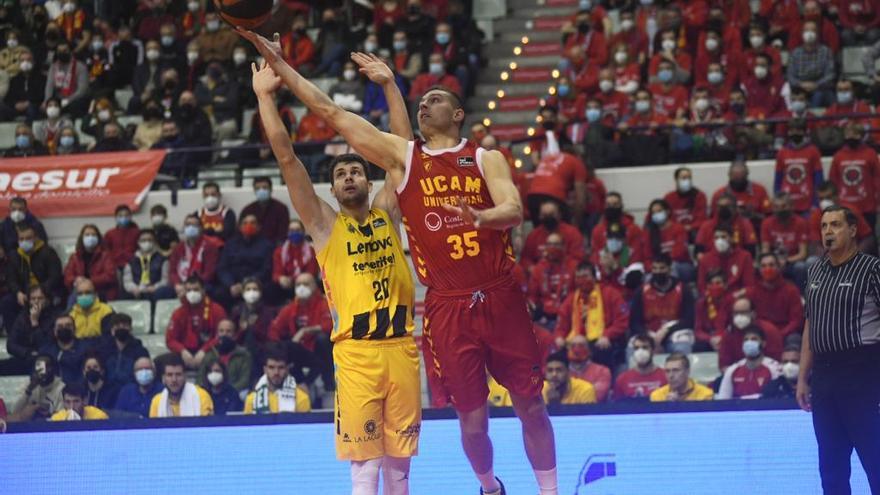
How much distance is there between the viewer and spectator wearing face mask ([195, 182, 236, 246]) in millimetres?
16781

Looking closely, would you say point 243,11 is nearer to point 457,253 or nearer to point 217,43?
point 457,253

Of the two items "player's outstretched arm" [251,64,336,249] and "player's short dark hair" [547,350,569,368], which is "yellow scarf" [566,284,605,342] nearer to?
"player's short dark hair" [547,350,569,368]

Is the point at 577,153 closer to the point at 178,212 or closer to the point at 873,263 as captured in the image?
the point at 178,212

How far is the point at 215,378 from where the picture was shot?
13820 mm

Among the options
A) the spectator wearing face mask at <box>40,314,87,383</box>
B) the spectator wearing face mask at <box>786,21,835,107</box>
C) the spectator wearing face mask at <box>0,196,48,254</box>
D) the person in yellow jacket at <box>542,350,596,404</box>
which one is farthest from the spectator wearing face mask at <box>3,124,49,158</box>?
the spectator wearing face mask at <box>786,21,835,107</box>

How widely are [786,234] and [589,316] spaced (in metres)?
2.48

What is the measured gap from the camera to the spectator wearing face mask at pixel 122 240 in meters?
16.9

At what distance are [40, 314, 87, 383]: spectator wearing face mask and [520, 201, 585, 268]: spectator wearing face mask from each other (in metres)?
4.93

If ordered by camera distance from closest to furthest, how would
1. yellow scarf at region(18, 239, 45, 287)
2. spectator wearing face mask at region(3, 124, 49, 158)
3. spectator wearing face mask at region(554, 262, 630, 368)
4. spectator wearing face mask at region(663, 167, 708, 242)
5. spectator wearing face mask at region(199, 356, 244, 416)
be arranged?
spectator wearing face mask at region(199, 356, 244, 416), spectator wearing face mask at region(554, 262, 630, 368), spectator wearing face mask at region(663, 167, 708, 242), yellow scarf at region(18, 239, 45, 287), spectator wearing face mask at region(3, 124, 49, 158)

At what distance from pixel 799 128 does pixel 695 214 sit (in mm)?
1543

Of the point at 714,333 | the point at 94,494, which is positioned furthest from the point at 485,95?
the point at 94,494

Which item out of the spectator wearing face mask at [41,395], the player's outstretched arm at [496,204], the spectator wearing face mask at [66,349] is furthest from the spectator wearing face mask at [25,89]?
the player's outstretched arm at [496,204]

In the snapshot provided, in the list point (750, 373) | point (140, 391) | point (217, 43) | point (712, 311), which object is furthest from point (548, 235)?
point (217, 43)

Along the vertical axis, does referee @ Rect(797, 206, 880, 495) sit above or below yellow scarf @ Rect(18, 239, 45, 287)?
below
